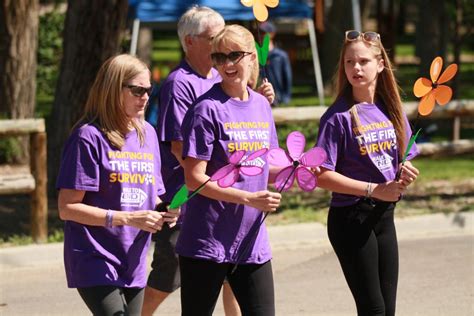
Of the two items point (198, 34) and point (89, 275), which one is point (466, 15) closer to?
point (198, 34)

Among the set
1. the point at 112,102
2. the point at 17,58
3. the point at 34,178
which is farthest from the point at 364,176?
the point at 17,58

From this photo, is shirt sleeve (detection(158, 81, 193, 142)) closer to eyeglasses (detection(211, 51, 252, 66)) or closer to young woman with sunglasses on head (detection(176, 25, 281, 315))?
young woman with sunglasses on head (detection(176, 25, 281, 315))

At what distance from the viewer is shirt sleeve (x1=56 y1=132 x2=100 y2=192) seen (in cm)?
421

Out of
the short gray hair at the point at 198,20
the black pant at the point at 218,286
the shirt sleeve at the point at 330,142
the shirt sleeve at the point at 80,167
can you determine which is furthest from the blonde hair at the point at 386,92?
the shirt sleeve at the point at 80,167

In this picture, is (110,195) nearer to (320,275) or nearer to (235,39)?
(235,39)

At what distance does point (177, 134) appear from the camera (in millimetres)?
5227

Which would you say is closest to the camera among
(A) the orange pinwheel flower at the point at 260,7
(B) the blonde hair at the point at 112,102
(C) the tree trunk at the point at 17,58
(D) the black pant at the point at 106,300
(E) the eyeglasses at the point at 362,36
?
(D) the black pant at the point at 106,300

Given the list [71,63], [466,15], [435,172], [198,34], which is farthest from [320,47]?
[198,34]

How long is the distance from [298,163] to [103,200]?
0.82 m

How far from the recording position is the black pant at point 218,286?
4.52 m

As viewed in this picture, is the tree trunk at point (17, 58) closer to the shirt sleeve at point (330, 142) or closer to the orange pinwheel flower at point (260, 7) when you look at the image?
the orange pinwheel flower at point (260, 7)

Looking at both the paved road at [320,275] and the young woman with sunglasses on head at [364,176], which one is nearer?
the young woman with sunglasses on head at [364,176]

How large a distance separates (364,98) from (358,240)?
683 mm

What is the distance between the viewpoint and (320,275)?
7996mm
